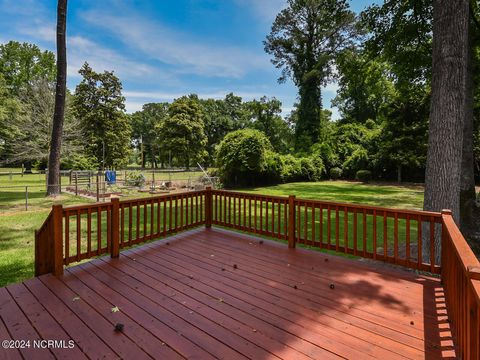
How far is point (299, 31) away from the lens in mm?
23562

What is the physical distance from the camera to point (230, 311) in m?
2.59

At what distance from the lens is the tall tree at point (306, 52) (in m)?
22.9

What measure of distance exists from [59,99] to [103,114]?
19.1 metres

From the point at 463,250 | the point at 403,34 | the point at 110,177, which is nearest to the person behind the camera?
the point at 463,250

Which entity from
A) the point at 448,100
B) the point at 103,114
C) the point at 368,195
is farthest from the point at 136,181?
the point at 103,114

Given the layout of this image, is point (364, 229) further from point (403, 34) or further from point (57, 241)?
point (403, 34)

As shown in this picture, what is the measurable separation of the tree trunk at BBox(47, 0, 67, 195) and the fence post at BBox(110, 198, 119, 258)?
8.68 m

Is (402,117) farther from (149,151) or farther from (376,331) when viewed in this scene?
(149,151)

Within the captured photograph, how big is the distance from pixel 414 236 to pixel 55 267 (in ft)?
22.3

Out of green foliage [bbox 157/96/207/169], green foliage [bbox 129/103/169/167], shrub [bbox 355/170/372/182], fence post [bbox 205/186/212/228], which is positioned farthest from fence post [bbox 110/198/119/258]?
green foliage [bbox 129/103/169/167]

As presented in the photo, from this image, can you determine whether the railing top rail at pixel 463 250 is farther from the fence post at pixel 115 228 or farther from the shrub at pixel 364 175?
the shrub at pixel 364 175

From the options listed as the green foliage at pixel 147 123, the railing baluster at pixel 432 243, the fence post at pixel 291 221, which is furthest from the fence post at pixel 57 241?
the green foliage at pixel 147 123

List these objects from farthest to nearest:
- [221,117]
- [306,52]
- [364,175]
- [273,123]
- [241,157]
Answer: [221,117]
[273,123]
[306,52]
[364,175]
[241,157]

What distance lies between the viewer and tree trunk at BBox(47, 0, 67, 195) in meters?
10.0
